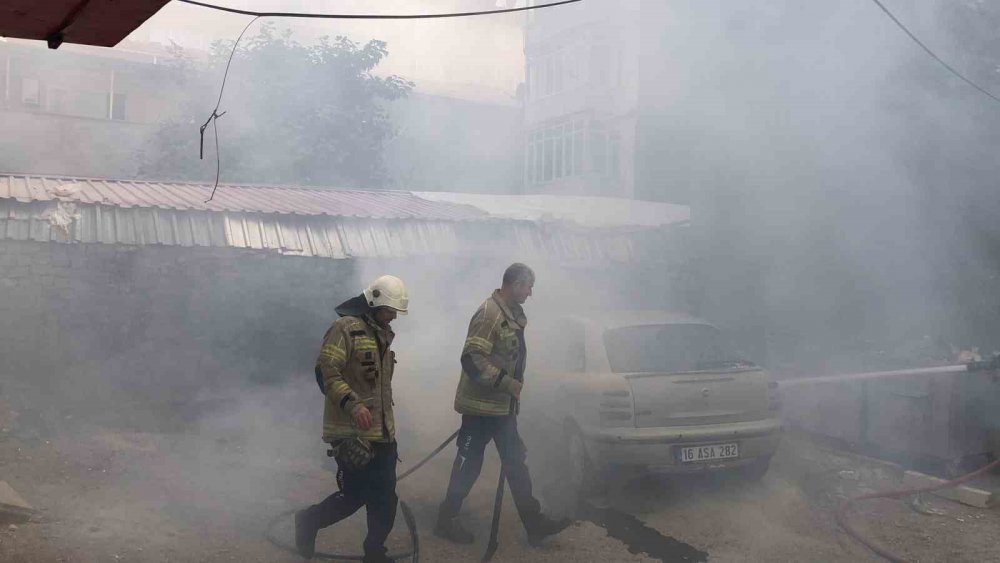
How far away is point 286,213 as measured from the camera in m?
8.49

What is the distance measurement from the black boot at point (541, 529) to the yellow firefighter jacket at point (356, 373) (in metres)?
1.23

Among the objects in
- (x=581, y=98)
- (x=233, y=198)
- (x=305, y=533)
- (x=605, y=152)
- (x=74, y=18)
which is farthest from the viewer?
(x=581, y=98)

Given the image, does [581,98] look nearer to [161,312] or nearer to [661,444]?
[161,312]

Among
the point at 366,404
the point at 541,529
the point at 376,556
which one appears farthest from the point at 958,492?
the point at 366,404

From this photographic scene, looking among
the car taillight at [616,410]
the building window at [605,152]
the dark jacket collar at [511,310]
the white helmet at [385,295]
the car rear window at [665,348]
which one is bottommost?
the car taillight at [616,410]

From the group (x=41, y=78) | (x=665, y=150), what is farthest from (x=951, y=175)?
(x=41, y=78)

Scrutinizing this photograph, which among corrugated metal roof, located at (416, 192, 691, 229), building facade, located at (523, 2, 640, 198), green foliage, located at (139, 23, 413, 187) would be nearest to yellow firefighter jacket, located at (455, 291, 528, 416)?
corrugated metal roof, located at (416, 192, 691, 229)

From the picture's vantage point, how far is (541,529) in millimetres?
4688

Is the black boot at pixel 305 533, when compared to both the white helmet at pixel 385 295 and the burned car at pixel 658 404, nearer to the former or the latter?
the white helmet at pixel 385 295

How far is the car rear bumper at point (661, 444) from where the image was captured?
529cm

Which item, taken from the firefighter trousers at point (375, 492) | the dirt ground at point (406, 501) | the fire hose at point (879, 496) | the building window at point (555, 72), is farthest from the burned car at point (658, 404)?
the building window at point (555, 72)

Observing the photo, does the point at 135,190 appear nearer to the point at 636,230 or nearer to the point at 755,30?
the point at 636,230

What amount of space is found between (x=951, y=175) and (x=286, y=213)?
796 centimetres

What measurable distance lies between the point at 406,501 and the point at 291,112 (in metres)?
12.8
